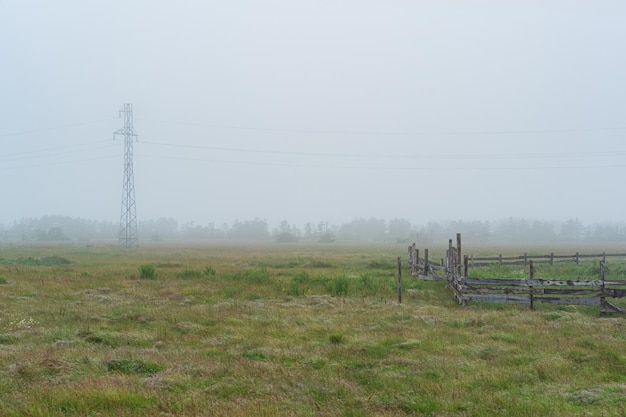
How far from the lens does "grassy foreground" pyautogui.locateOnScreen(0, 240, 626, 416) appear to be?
7.46m

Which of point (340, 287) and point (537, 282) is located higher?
point (537, 282)

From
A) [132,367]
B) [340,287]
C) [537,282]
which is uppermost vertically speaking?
[537,282]

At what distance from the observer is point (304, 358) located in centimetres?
1045

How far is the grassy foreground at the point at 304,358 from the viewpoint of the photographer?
24.5 feet

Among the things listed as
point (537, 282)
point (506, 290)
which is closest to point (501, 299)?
point (506, 290)

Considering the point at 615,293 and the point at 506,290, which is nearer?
the point at 615,293

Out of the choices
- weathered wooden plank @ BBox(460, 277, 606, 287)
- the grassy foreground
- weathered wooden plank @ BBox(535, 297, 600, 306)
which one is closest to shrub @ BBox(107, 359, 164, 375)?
the grassy foreground

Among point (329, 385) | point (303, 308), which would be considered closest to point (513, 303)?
point (303, 308)

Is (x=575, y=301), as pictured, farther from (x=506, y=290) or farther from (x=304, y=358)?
(x=304, y=358)

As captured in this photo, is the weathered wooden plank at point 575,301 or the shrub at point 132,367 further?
the weathered wooden plank at point 575,301

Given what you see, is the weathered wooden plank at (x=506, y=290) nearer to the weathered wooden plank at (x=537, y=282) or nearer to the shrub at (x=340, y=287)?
the weathered wooden plank at (x=537, y=282)

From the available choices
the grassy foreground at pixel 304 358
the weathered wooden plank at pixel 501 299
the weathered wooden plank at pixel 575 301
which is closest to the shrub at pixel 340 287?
the grassy foreground at pixel 304 358

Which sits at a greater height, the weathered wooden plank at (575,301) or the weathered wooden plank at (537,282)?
the weathered wooden plank at (537,282)

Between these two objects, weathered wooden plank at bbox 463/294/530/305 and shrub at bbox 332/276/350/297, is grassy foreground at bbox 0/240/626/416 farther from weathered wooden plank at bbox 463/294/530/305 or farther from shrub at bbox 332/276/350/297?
shrub at bbox 332/276/350/297
